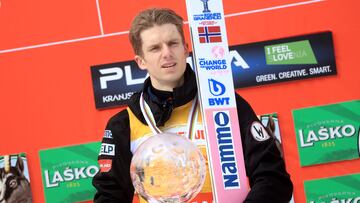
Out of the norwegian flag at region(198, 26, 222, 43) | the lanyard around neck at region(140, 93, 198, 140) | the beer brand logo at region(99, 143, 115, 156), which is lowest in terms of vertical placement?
the beer brand logo at region(99, 143, 115, 156)

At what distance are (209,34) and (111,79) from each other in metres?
1.60

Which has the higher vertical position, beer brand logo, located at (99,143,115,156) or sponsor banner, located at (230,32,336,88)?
sponsor banner, located at (230,32,336,88)

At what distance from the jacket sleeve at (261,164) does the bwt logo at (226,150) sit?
4 cm

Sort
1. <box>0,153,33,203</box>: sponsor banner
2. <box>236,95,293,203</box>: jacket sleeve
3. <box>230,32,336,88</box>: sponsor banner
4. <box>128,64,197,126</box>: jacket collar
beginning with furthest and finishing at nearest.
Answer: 1. <box>0,153,33,203</box>: sponsor banner
2. <box>230,32,336,88</box>: sponsor banner
3. <box>128,64,197,126</box>: jacket collar
4. <box>236,95,293,203</box>: jacket sleeve

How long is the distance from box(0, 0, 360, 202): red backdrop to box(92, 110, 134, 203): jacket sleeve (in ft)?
4.81

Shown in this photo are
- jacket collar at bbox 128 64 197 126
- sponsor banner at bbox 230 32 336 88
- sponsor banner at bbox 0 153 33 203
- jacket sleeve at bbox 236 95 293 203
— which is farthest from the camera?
sponsor banner at bbox 0 153 33 203

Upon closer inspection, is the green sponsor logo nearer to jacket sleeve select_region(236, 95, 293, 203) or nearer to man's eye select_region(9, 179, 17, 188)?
man's eye select_region(9, 179, 17, 188)

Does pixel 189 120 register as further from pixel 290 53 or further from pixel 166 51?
pixel 290 53

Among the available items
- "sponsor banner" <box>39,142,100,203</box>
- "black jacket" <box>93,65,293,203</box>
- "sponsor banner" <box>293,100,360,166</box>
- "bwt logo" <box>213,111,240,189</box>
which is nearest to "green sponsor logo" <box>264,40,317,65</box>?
"sponsor banner" <box>293,100,360,166</box>

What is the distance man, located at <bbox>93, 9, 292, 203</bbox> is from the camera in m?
1.81

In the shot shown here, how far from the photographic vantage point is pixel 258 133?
182 centimetres

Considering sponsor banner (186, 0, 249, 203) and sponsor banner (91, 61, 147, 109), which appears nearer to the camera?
sponsor banner (186, 0, 249, 203)

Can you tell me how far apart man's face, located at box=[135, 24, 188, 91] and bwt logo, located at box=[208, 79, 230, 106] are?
0.30ft

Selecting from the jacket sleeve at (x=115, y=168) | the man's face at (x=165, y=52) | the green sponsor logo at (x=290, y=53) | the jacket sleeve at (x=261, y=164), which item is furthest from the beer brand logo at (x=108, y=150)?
the green sponsor logo at (x=290, y=53)
